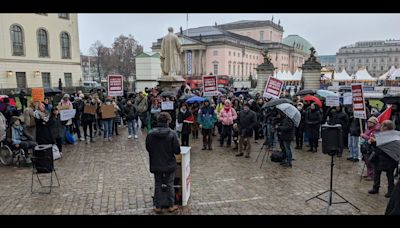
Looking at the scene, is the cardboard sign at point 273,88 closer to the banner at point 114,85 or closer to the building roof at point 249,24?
the banner at point 114,85

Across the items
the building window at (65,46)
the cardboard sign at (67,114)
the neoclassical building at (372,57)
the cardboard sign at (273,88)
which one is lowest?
the cardboard sign at (67,114)

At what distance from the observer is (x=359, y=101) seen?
9.62 m

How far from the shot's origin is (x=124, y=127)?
59.7 ft

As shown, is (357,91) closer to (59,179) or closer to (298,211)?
(298,211)

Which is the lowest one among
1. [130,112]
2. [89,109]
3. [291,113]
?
[130,112]

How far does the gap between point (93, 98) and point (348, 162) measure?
1017 centimetres

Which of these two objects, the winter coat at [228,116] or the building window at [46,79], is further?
the building window at [46,79]

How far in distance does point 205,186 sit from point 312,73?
2743cm

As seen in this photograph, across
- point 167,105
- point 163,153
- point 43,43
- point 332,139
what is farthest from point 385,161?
point 43,43

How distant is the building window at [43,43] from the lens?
140 ft

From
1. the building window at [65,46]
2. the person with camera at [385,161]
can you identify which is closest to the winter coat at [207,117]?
the person with camera at [385,161]

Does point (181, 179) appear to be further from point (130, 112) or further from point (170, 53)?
point (170, 53)

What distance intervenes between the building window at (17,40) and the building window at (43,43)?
2356 mm

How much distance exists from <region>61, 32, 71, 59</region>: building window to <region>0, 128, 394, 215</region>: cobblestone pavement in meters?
38.0
